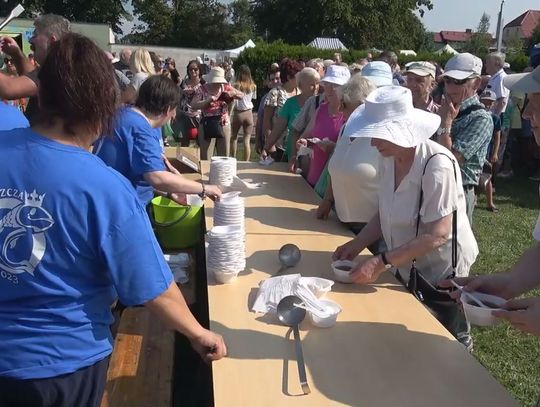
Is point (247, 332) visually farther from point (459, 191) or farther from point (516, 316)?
point (459, 191)

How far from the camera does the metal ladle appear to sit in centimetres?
245

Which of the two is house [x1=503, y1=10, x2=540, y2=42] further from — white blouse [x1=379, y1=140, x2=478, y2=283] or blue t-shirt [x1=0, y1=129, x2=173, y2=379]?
blue t-shirt [x1=0, y1=129, x2=173, y2=379]

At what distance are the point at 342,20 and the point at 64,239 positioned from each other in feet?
123

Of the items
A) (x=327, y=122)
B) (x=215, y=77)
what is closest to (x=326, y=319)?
(x=327, y=122)

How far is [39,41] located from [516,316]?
299 centimetres

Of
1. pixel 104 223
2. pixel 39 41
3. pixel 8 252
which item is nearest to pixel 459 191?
pixel 104 223

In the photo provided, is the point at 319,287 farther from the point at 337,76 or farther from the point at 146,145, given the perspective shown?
the point at 337,76

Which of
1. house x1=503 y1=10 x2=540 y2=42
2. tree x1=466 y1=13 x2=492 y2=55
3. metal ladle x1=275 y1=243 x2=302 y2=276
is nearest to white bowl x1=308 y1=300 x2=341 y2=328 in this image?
metal ladle x1=275 y1=243 x2=302 y2=276

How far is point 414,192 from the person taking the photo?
2191 millimetres

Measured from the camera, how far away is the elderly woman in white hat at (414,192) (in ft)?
6.92

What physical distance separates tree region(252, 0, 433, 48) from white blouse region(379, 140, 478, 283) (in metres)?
35.3

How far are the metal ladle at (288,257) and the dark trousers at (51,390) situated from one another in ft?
3.71

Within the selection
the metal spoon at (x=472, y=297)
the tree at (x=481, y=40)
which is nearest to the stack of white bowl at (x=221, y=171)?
the metal spoon at (x=472, y=297)

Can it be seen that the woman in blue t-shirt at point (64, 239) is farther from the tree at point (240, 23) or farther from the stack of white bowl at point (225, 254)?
the tree at point (240, 23)
